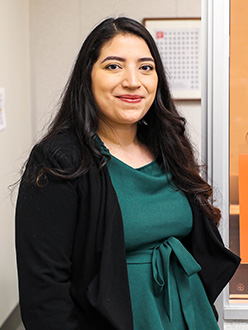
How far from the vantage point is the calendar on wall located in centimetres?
364

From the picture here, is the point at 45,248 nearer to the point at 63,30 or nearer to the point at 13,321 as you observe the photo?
the point at 13,321

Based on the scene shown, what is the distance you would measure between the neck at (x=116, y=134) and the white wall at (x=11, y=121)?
137 cm

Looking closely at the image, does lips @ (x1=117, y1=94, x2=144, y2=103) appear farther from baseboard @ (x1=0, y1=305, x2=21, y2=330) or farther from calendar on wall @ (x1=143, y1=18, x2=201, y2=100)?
calendar on wall @ (x1=143, y1=18, x2=201, y2=100)

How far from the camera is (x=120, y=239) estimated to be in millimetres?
1434

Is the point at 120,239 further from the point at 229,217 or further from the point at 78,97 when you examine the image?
the point at 229,217

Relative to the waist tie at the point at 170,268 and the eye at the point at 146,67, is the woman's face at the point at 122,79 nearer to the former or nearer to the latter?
the eye at the point at 146,67

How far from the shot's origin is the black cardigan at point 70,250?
1.39 meters

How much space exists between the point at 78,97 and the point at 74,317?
61 cm

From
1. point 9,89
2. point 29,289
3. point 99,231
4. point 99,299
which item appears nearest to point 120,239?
point 99,231

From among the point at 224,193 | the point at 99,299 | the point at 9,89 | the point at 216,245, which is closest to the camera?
the point at 99,299

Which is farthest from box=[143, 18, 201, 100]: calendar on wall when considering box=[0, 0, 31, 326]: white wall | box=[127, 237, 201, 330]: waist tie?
box=[127, 237, 201, 330]: waist tie

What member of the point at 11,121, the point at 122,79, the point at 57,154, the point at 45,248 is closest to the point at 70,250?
the point at 45,248

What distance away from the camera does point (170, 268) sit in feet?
5.16

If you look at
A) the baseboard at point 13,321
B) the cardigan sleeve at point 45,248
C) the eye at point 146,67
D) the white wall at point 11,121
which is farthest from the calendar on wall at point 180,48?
the cardigan sleeve at point 45,248
